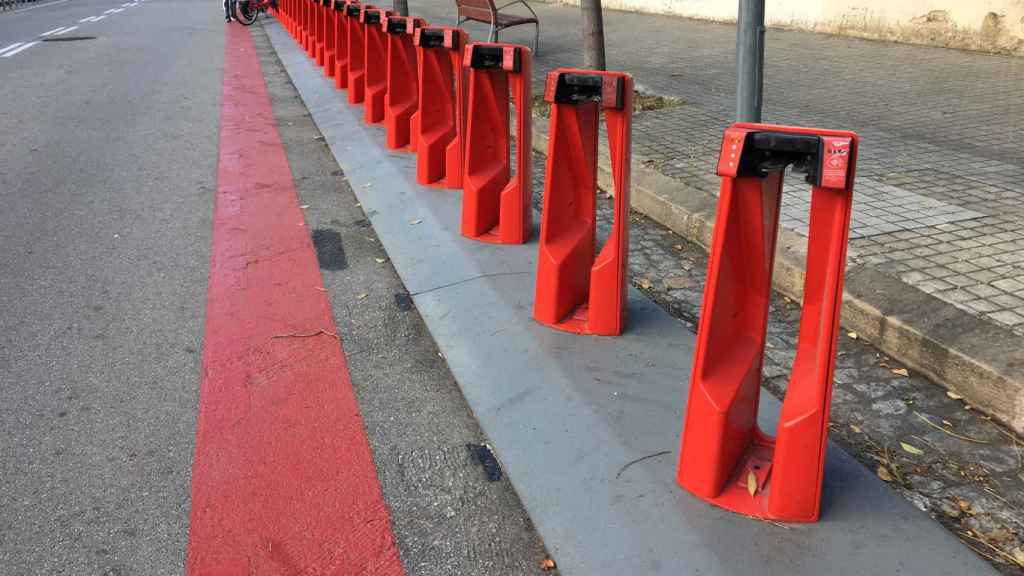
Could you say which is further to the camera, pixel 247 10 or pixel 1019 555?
pixel 247 10

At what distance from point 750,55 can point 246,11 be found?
21062 mm

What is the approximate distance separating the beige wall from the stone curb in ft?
24.5

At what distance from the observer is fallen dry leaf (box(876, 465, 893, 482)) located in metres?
3.02

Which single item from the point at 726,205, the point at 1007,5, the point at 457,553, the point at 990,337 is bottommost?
the point at 457,553

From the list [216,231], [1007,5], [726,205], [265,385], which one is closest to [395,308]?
[265,385]

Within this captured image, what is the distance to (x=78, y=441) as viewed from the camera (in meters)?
3.41

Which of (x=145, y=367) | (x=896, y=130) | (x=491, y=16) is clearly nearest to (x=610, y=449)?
(x=145, y=367)

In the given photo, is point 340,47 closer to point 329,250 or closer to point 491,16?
point 491,16

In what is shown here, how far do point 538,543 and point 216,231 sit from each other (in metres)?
3.98

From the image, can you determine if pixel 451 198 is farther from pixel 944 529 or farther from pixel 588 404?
pixel 944 529

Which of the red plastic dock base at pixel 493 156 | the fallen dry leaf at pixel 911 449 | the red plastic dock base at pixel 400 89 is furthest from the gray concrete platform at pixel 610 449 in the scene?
the red plastic dock base at pixel 400 89

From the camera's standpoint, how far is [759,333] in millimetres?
2898

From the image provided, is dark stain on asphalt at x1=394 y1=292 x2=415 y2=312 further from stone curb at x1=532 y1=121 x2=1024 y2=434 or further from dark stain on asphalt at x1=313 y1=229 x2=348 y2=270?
stone curb at x1=532 y1=121 x2=1024 y2=434

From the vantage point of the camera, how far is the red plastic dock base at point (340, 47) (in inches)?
438
